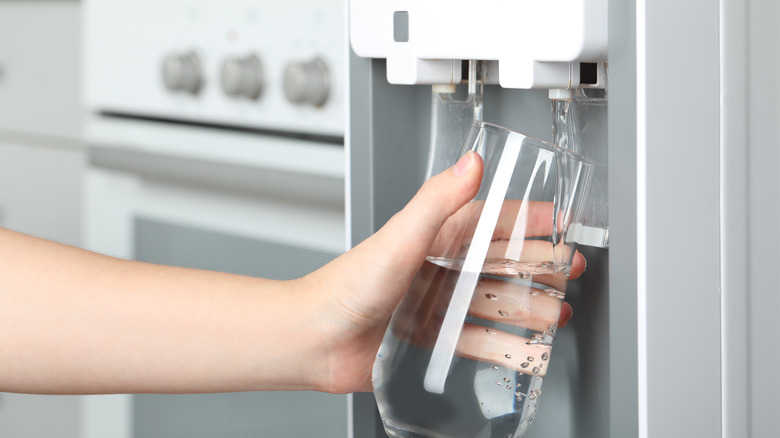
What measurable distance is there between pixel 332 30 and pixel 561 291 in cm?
41

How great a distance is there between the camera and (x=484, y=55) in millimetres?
432

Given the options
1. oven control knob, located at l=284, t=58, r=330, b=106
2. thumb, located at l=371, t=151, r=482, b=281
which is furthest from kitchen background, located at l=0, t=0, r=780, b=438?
thumb, located at l=371, t=151, r=482, b=281

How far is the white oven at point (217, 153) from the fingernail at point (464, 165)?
0.28 m

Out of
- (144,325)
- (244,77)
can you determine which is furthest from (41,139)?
(144,325)

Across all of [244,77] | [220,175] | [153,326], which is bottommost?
[153,326]

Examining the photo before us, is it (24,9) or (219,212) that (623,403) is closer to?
(219,212)

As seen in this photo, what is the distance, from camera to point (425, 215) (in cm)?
46

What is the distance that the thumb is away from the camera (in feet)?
1.41

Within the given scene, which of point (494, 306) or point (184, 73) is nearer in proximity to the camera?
point (494, 306)

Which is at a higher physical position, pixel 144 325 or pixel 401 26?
pixel 401 26

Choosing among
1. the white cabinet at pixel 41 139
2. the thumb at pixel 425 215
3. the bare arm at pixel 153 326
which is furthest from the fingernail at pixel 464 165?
the white cabinet at pixel 41 139

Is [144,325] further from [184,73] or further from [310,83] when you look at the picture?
[184,73]

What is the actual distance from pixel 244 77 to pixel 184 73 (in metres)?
0.11

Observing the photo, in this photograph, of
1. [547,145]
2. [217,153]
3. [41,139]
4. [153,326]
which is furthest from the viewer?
[41,139]
